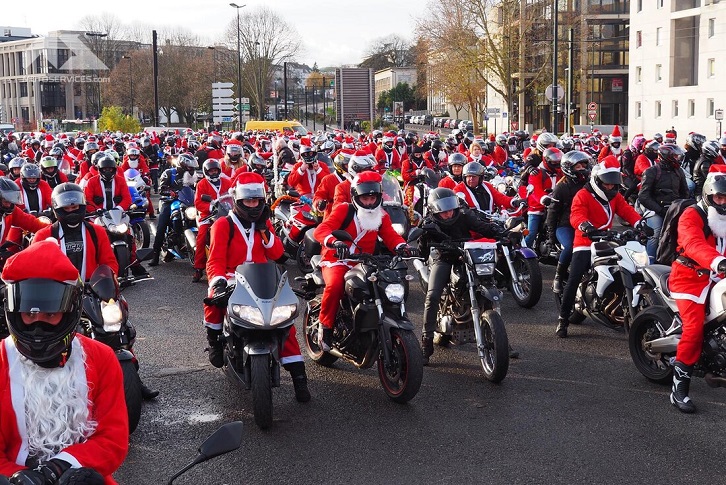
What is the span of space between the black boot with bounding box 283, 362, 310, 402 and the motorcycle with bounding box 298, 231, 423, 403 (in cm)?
54

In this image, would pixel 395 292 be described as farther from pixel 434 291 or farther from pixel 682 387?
pixel 682 387

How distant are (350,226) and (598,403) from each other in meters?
2.52

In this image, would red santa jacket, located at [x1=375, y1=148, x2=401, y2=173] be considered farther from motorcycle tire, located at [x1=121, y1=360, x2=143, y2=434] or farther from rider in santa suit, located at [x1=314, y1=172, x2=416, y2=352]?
motorcycle tire, located at [x1=121, y1=360, x2=143, y2=434]

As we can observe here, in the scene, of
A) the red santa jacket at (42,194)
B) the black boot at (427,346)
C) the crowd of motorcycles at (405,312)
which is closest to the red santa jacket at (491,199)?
the crowd of motorcycles at (405,312)

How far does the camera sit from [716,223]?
6.73 meters

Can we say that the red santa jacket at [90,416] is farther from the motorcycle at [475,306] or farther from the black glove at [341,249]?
the motorcycle at [475,306]

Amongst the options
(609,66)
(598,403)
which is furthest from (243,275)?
(609,66)

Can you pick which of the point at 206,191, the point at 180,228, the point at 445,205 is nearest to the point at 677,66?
the point at 180,228

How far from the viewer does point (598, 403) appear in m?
7.10

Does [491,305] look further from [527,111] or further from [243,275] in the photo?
[527,111]

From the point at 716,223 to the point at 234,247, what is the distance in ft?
11.9

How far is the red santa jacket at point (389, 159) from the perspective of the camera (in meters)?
21.1

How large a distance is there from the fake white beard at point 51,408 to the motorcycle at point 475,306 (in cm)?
466

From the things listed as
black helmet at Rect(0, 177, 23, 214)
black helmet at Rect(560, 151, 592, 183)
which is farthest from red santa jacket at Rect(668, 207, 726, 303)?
black helmet at Rect(0, 177, 23, 214)
